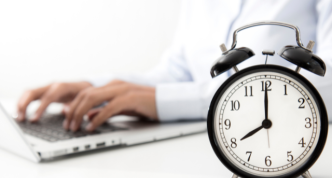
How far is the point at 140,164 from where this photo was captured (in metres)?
0.55

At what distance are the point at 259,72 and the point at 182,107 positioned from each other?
46 cm

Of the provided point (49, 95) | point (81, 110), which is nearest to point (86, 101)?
point (81, 110)

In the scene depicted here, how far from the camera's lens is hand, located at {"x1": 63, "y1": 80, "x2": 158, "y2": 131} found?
2.55 ft

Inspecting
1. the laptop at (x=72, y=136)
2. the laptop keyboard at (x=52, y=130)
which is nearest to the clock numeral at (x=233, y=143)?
the laptop at (x=72, y=136)

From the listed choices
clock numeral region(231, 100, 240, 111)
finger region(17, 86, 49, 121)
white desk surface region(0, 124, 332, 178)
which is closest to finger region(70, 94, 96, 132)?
white desk surface region(0, 124, 332, 178)

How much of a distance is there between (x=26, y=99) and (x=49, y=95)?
0.12m

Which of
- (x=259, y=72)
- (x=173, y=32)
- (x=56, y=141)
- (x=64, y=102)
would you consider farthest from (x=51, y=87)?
(x=173, y=32)

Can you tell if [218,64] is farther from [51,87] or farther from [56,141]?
[51,87]

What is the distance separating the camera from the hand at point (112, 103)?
78 cm

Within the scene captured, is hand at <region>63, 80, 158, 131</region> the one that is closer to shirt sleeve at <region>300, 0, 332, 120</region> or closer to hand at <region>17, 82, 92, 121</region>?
hand at <region>17, 82, 92, 121</region>

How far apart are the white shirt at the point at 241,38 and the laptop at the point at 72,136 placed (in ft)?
0.22

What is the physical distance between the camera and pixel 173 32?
114 inches

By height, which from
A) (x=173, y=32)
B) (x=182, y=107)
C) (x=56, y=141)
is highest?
(x=56, y=141)

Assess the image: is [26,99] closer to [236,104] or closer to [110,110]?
[110,110]
